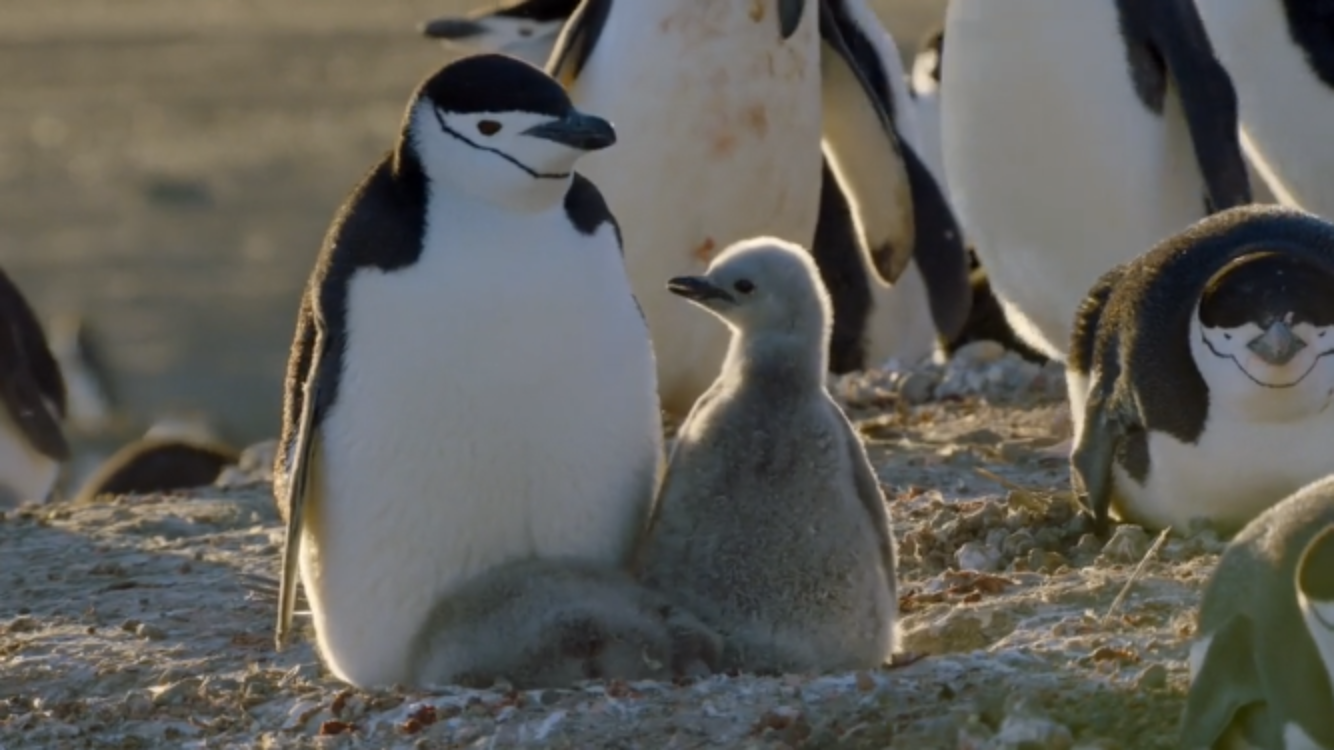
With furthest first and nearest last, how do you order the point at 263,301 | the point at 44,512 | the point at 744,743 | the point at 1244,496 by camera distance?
the point at 263,301, the point at 44,512, the point at 1244,496, the point at 744,743

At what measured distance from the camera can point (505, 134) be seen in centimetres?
493

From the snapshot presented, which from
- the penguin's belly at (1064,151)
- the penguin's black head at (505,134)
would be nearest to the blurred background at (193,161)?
the penguin's belly at (1064,151)

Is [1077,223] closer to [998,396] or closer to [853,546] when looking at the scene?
[998,396]

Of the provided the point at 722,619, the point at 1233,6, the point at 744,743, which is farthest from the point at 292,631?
the point at 1233,6

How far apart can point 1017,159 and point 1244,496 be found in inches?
98.4

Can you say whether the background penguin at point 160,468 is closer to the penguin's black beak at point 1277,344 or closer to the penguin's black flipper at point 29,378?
the penguin's black flipper at point 29,378

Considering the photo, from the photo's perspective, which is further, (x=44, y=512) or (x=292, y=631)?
(x=44, y=512)

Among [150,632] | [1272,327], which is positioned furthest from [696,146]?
[1272,327]

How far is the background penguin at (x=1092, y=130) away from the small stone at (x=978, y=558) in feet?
6.72

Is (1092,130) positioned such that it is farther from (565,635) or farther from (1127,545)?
(565,635)

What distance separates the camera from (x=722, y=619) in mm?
4852

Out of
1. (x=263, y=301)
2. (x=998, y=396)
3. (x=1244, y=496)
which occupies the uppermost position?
(x=1244, y=496)

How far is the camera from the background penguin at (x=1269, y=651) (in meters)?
3.94

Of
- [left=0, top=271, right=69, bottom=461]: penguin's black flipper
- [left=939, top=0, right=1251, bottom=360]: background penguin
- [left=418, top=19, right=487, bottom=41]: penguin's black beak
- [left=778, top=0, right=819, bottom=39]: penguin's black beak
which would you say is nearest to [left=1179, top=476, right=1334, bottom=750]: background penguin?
[left=939, top=0, right=1251, bottom=360]: background penguin
